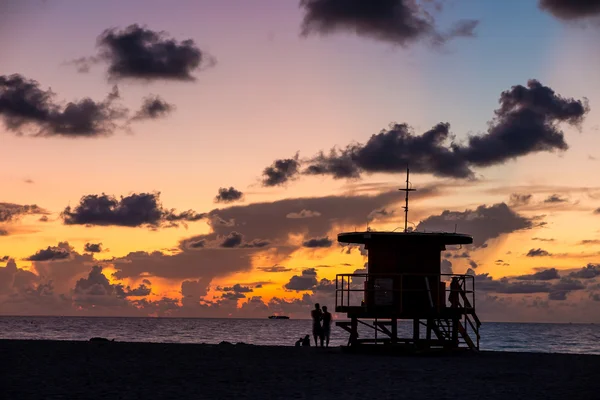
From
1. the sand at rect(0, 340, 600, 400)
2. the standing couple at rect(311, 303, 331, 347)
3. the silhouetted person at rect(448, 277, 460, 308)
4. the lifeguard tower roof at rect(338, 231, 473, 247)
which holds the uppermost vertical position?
the lifeguard tower roof at rect(338, 231, 473, 247)

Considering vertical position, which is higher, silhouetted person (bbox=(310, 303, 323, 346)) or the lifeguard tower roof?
the lifeguard tower roof

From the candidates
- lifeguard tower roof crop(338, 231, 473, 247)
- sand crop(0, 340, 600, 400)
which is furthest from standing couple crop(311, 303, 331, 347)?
lifeguard tower roof crop(338, 231, 473, 247)

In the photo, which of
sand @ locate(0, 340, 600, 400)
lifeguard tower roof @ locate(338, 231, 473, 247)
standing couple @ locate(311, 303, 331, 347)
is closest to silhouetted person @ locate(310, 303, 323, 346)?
standing couple @ locate(311, 303, 331, 347)

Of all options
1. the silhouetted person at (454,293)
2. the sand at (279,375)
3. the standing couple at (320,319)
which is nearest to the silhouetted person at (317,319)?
the standing couple at (320,319)

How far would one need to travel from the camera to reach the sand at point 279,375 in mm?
19062

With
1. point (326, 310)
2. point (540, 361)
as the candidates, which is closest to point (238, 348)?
point (326, 310)

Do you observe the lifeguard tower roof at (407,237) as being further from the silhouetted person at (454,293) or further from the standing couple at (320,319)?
the standing couple at (320,319)

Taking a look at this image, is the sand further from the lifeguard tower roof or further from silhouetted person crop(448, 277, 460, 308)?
the lifeguard tower roof

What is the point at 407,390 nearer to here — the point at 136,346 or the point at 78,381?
the point at 78,381

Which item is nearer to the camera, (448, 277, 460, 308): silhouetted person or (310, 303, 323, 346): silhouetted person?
(448, 277, 460, 308): silhouetted person

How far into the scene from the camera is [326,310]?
3631 cm

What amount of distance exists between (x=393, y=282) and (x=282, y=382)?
40.1 ft

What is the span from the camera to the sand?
19.1 metres

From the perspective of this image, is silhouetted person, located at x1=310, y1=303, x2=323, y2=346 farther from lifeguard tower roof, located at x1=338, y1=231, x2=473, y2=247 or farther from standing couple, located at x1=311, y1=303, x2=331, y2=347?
lifeguard tower roof, located at x1=338, y1=231, x2=473, y2=247
